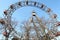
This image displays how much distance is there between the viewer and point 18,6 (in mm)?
20578

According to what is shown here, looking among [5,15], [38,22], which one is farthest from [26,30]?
[5,15]

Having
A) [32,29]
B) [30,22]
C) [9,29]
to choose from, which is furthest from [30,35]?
[9,29]

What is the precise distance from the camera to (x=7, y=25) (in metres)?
20.4

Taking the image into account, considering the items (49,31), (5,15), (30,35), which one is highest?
(5,15)

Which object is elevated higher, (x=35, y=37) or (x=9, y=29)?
(x=9, y=29)

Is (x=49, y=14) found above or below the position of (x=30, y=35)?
above

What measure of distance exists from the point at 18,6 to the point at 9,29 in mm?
3135

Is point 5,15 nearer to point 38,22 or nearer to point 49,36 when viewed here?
point 38,22

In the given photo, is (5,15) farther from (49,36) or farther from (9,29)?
(49,36)

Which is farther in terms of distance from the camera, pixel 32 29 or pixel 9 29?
pixel 32 29

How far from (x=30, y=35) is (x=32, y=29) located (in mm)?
893

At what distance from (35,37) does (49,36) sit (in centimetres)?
221

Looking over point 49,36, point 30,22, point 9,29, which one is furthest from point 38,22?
point 9,29

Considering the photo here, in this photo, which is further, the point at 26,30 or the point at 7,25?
the point at 26,30
